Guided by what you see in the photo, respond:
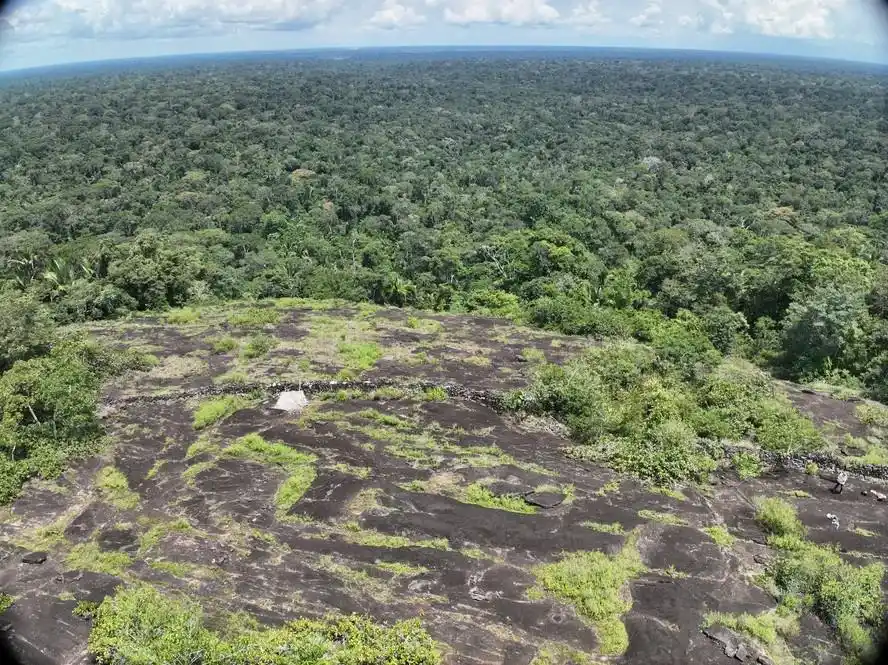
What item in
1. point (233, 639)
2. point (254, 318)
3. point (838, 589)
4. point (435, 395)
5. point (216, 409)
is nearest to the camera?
point (233, 639)

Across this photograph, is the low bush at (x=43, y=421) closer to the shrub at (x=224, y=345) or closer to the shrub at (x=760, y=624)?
the shrub at (x=224, y=345)

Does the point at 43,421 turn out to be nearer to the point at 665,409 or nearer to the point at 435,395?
the point at 435,395

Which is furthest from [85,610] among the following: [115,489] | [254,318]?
[254,318]

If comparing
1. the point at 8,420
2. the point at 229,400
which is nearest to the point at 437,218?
the point at 229,400

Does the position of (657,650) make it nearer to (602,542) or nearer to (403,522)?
(602,542)

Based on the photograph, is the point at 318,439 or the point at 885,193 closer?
the point at 318,439

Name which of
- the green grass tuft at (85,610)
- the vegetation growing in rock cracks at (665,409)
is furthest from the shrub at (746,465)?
the green grass tuft at (85,610)
